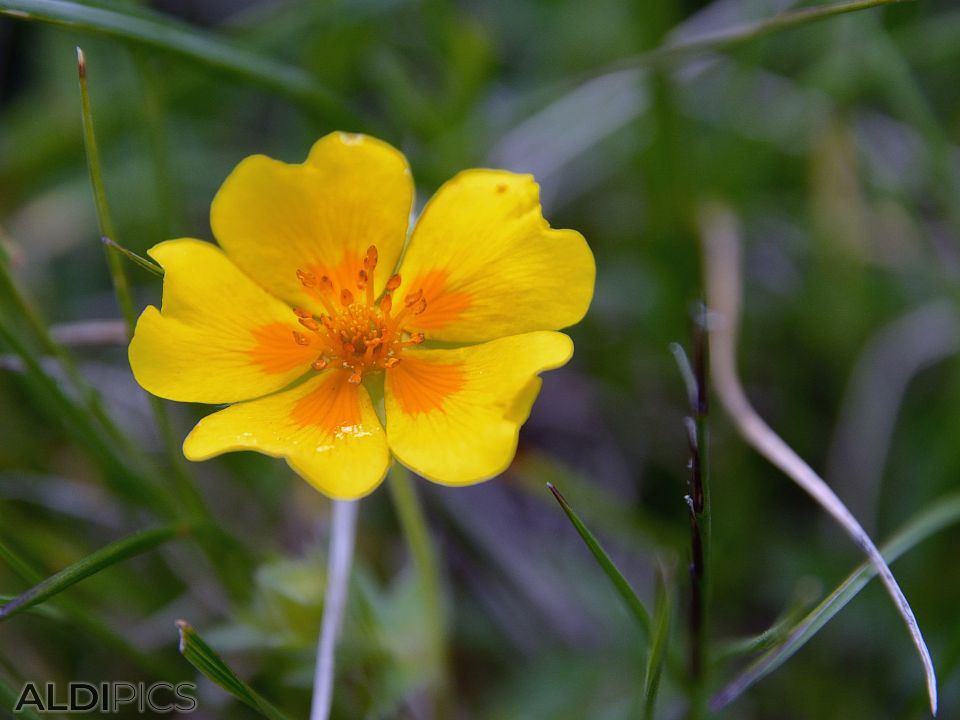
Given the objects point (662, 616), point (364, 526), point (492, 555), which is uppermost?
point (364, 526)

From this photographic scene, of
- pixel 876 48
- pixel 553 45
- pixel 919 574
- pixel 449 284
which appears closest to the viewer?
pixel 449 284

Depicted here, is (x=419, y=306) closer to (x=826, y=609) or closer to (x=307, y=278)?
(x=307, y=278)

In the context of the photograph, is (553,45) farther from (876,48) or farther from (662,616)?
(662,616)

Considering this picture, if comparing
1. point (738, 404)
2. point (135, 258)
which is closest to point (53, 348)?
point (135, 258)

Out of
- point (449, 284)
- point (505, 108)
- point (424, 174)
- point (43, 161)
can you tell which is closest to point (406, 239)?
point (449, 284)

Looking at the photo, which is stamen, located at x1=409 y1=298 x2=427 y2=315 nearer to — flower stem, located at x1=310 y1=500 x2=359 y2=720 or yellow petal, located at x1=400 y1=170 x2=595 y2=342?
yellow petal, located at x1=400 y1=170 x2=595 y2=342

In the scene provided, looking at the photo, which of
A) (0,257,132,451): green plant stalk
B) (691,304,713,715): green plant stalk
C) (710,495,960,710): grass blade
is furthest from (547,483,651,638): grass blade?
(0,257,132,451): green plant stalk
